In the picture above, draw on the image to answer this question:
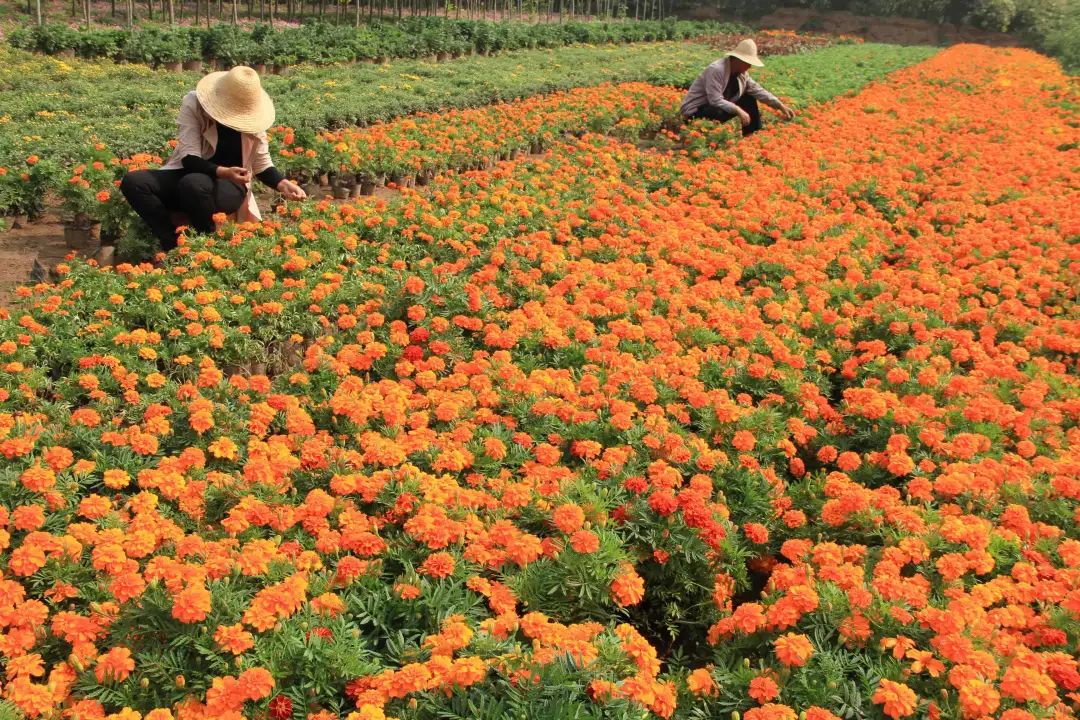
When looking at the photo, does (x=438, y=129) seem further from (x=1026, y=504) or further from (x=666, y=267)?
(x=1026, y=504)

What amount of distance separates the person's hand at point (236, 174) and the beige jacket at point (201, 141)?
7 cm

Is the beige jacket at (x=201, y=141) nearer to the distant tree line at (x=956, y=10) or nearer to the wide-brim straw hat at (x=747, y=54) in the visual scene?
the wide-brim straw hat at (x=747, y=54)

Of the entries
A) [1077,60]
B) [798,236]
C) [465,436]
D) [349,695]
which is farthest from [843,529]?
[1077,60]

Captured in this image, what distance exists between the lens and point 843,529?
3562 millimetres

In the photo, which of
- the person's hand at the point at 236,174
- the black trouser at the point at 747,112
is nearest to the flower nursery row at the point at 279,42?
the black trouser at the point at 747,112

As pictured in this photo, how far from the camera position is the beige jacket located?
20.6 feet

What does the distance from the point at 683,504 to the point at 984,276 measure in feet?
13.9

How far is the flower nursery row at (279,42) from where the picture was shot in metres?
17.0

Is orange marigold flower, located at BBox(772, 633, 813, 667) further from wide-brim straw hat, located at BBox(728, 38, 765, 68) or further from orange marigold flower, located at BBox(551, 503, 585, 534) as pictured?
wide-brim straw hat, located at BBox(728, 38, 765, 68)

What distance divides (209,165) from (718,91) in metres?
7.62

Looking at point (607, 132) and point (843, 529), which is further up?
point (607, 132)

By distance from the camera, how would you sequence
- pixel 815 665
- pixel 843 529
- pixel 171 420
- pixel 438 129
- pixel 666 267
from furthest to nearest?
pixel 438 129
pixel 666 267
pixel 171 420
pixel 843 529
pixel 815 665

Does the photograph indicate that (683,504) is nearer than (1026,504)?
Yes

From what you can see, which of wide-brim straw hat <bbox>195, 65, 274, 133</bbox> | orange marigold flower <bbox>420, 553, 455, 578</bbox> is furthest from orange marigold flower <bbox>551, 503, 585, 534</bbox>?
wide-brim straw hat <bbox>195, 65, 274, 133</bbox>
